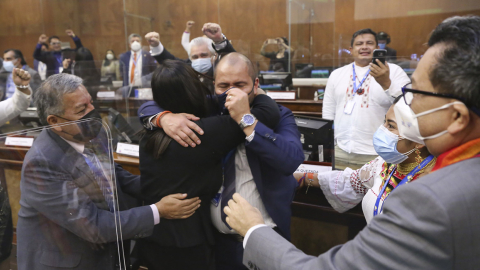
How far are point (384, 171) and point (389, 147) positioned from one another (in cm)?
11

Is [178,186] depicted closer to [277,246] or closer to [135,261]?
[277,246]

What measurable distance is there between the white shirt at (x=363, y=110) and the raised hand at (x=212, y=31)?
1250 mm

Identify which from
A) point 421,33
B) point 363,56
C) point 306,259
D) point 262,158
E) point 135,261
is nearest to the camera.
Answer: point 306,259

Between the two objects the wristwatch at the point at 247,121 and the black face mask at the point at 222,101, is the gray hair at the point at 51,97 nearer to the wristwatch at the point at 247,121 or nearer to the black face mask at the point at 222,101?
the black face mask at the point at 222,101

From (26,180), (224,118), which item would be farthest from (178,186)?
(26,180)

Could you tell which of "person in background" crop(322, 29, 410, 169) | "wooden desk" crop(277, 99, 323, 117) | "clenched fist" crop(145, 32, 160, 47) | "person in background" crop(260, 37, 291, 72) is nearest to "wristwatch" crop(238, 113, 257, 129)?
"person in background" crop(322, 29, 410, 169)

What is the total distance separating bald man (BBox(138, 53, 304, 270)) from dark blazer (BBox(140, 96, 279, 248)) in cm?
4

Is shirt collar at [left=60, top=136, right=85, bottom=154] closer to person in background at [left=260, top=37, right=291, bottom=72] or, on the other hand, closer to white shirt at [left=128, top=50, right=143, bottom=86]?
white shirt at [left=128, top=50, right=143, bottom=86]

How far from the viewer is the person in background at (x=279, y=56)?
5553 millimetres

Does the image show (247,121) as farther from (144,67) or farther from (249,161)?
(144,67)

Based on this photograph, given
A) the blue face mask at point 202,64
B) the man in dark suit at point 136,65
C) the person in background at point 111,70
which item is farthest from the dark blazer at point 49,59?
the blue face mask at point 202,64

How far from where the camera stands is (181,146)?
119 cm

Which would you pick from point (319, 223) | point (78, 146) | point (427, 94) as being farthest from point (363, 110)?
point (78, 146)

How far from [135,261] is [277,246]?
1.08 metres
